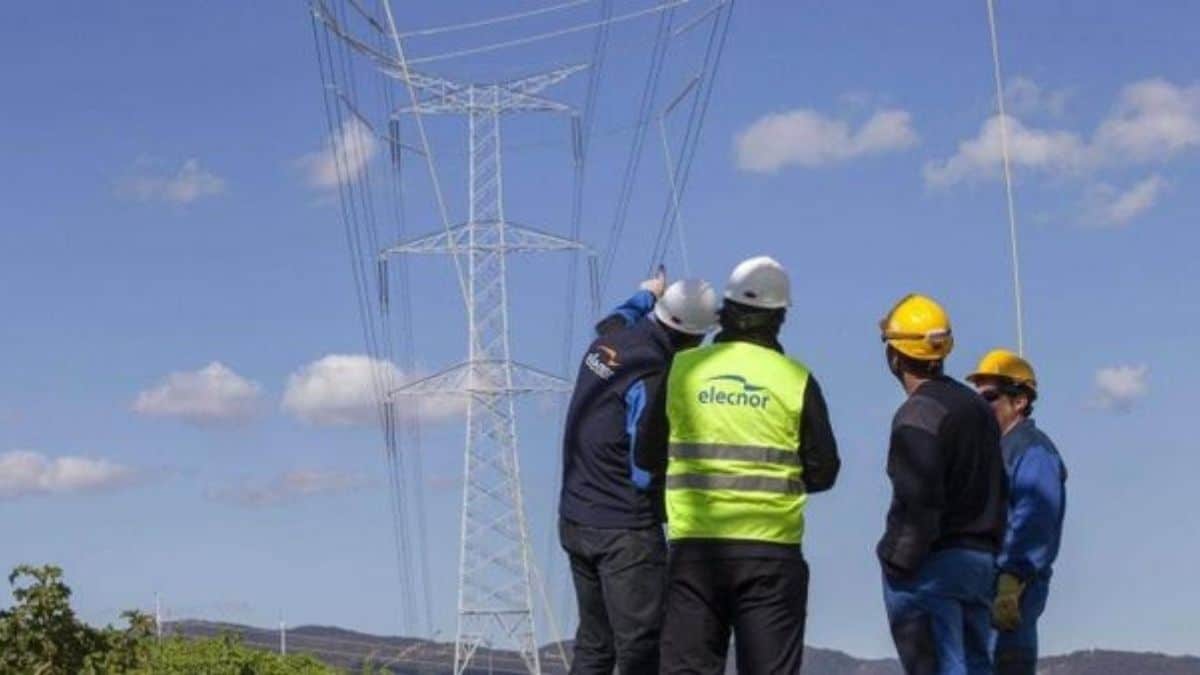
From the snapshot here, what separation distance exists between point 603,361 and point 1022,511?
1.91m

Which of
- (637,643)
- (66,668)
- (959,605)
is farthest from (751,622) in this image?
(66,668)

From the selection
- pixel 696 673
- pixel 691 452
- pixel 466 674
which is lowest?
pixel 696 673

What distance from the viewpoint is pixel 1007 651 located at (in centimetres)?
1177

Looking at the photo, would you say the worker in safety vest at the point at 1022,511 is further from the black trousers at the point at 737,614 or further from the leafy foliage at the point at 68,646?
the leafy foliage at the point at 68,646

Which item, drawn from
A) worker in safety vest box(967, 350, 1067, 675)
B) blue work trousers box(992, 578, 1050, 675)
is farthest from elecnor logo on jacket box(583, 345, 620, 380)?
blue work trousers box(992, 578, 1050, 675)

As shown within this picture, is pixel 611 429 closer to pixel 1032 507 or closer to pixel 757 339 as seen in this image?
pixel 1032 507

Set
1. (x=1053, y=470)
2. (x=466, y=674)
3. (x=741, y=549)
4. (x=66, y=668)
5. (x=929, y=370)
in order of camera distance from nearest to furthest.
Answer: (x=741, y=549)
(x=929, y=370)
(x=1053, y=470)
(x=66, y=668)
(x=466, y=674)

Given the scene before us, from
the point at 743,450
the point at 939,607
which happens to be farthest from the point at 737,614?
the point at 939,607

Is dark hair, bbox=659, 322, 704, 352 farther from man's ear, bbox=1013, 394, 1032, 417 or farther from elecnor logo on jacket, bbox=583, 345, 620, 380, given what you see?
man's ear, bbox=1013, 394, 1032, 417

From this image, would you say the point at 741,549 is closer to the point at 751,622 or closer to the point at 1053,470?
the point at 751,622

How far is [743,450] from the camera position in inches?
368

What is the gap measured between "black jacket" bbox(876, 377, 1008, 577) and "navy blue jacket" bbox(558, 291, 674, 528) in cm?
165

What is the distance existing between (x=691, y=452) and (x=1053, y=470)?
8.42 feet

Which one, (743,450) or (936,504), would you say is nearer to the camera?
(743,450)
